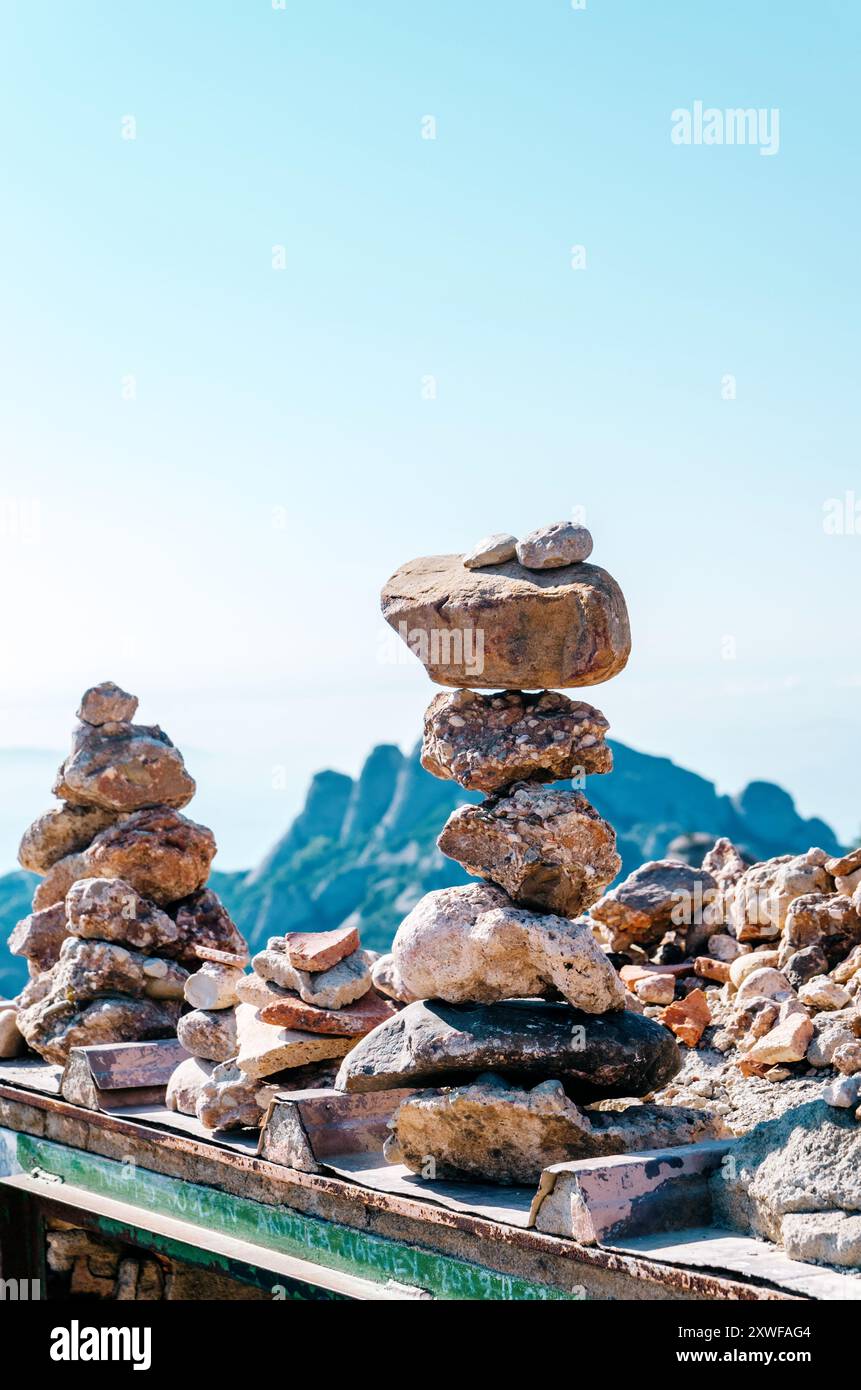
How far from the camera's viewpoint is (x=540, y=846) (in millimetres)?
6734

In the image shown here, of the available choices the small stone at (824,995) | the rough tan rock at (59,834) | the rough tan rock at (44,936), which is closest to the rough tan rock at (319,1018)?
the small stone at (824,995)

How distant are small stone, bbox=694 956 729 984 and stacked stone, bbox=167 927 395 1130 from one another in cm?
240

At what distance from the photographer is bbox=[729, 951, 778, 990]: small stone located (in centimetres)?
901

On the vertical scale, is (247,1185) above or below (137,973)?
below

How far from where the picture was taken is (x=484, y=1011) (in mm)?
6594

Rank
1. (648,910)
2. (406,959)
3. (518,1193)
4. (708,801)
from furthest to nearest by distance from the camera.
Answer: (708,801)
(648,910)
(406,959)
(518,1193)

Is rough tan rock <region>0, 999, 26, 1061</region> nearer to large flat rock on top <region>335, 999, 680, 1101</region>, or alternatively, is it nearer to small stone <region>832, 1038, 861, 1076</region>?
large flat rock on top <region>335, 999, 680, 1101</region>

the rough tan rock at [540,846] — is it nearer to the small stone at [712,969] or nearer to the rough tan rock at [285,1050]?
the rough tan rock at [285,1050]

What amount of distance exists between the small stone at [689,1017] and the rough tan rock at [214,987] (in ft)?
7.50

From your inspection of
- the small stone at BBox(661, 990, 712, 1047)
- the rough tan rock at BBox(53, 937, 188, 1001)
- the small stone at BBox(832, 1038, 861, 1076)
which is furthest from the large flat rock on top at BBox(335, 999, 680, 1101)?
the rough tan rock at BBox(53, 937, 188, 1001)

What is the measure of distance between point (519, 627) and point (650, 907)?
12.7 ft
